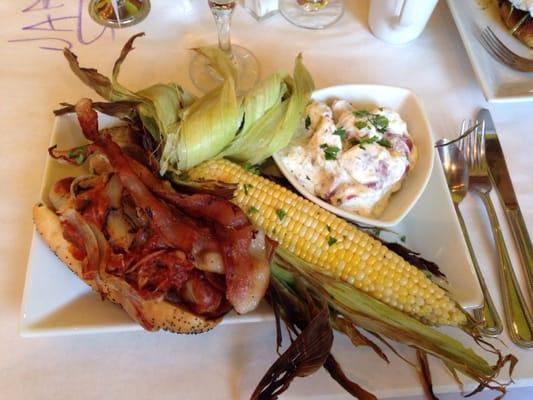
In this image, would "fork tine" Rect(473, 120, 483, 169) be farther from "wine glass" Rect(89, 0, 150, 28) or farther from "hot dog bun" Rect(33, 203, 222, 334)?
"wine glass" Rect(89, 0, 150, 28)

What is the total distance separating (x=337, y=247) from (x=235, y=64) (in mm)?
576

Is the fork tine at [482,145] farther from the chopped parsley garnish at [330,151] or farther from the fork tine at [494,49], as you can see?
the chopped parsley garnish at [330,151]

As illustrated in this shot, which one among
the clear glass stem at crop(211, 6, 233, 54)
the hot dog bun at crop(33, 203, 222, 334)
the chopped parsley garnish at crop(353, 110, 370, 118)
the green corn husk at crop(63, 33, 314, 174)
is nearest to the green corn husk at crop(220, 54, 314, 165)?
the green corn husk at crop(63, 33, 314, 174)

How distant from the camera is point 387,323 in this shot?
2.55ft

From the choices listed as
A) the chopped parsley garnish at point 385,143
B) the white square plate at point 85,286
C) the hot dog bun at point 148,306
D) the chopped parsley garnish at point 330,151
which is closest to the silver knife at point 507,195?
the white square plate at point 85,286

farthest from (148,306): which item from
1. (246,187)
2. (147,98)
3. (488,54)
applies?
(488,54)

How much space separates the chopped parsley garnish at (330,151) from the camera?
2.99ft

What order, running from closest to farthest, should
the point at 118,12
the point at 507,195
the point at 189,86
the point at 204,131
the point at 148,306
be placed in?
the point at 148,306, the point at 204,131, the point at 507,195, the point at 189,86, the point at 118,12

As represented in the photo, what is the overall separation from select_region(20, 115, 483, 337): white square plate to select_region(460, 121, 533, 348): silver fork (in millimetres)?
104

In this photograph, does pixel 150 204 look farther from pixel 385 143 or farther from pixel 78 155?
pixel 385 143

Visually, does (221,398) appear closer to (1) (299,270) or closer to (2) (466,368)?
(1) (299,270)

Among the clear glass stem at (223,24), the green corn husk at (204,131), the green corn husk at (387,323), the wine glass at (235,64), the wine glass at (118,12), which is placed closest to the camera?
the green corn husk at (387,323)

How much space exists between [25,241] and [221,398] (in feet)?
1.62

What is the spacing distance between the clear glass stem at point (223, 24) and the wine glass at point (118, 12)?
0.27 meters
